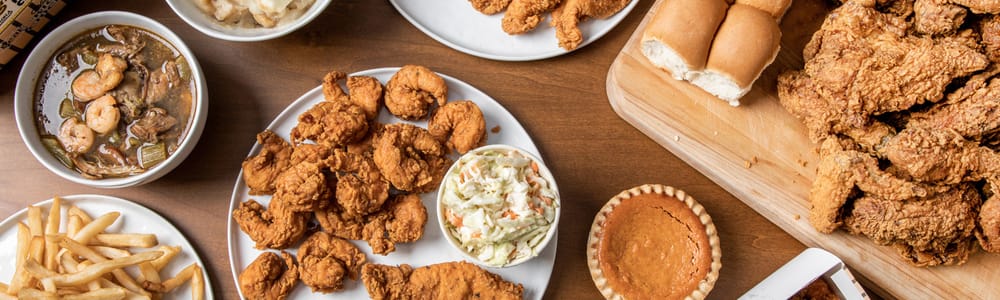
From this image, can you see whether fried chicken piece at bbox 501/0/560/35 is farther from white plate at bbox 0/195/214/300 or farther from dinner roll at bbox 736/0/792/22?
white plate at bbox 0/195/214/300

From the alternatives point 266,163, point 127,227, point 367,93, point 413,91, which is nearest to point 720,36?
point 413,91

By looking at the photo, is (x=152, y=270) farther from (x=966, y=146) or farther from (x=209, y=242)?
(x=966, y=146)

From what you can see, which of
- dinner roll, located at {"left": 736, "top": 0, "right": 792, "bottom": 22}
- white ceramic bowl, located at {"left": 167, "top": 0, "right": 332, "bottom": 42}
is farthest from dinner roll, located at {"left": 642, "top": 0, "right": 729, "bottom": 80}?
white ceramic bowl, located at {"left": 167, "top": 0, "right": 332, "bottom": 42}

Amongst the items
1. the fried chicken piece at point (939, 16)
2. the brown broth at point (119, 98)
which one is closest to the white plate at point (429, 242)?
the brown broth at point (119, 98)

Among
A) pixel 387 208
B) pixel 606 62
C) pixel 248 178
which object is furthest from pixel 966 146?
pixel 248 178

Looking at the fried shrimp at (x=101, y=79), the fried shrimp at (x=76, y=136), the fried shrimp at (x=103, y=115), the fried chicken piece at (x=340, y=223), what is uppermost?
the fried shrimp at (x=101, y=79)

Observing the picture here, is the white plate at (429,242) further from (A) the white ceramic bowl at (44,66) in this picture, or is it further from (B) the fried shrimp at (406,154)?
(A) the white ceramic bowl at (44,66)
